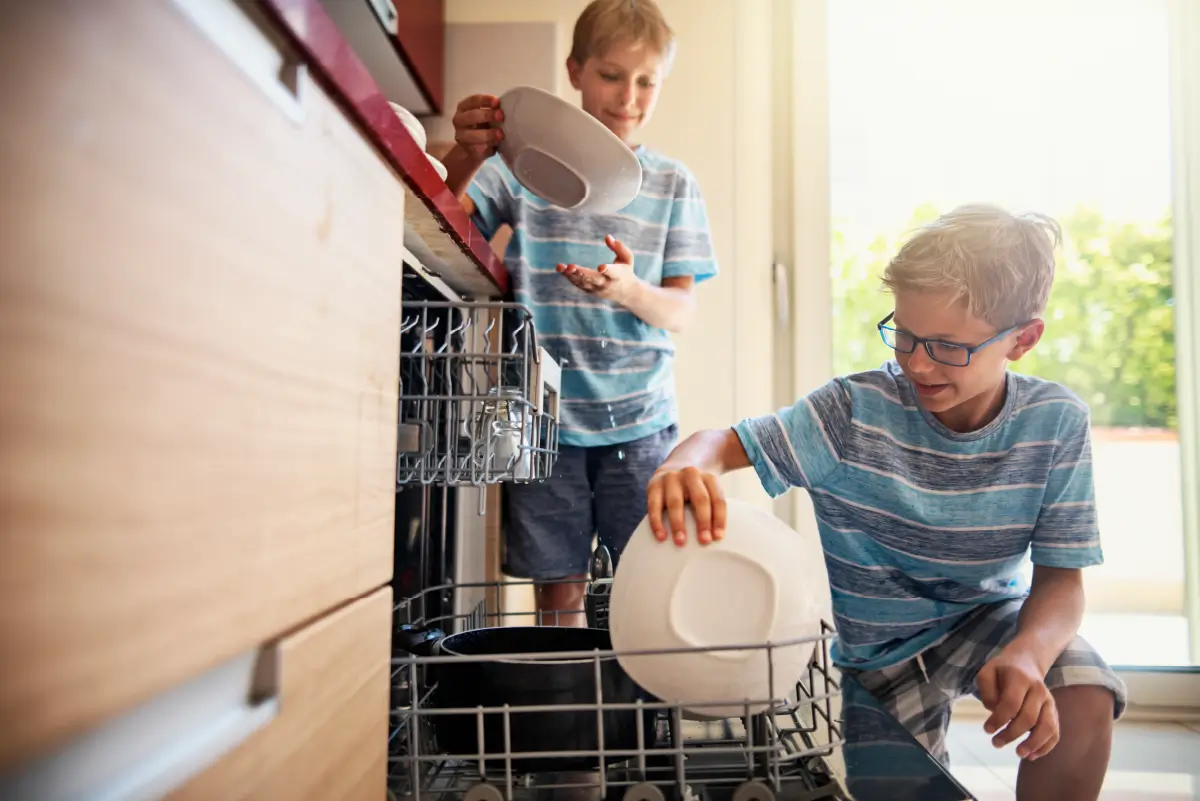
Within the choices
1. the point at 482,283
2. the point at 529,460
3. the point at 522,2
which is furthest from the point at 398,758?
the point at 522,2

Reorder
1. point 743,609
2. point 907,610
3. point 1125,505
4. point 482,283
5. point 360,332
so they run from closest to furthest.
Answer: point 360,332
point 743,609
point 482,283
point 907,610
point 1125,505

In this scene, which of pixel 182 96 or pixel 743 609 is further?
pixel 743 609

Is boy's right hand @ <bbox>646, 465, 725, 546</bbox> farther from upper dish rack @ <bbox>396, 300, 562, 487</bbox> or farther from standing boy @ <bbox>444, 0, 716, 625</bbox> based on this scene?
standing boy @ <bbox>444, 0, 716, 625</bbox>

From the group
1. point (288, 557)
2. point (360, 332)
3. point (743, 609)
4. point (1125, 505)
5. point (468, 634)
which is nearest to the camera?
point (288, 557)

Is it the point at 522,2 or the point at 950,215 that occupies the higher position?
the point at 522,2

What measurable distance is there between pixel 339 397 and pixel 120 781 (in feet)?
0.80

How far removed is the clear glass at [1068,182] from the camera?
90.9 inches

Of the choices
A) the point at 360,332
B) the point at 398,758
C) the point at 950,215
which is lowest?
the point at 398,758

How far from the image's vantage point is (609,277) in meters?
1.18

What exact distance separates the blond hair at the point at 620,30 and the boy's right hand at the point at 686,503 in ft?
3.34

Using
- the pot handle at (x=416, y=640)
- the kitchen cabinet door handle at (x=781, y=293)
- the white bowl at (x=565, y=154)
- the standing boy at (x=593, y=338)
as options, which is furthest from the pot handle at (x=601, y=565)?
the kitchen cabinet door handle at (x=781, y=293)

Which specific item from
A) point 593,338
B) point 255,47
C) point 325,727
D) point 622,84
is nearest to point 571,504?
point 593,338

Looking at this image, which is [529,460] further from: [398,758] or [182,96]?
[182,96]

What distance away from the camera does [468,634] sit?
2.90ft
